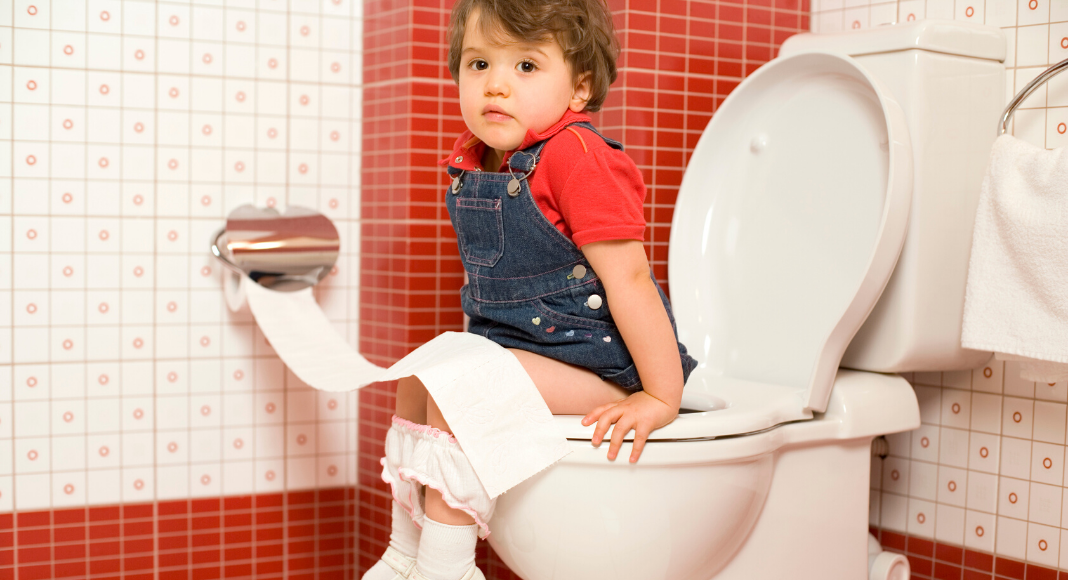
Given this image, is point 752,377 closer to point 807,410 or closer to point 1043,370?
point 807,410

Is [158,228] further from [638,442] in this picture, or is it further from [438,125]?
[638,442]

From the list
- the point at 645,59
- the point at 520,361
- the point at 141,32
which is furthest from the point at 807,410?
the point at 141,32

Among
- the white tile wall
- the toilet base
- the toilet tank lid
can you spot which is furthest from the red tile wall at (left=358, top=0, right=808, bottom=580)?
the toilet base

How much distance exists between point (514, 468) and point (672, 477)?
17 centimetres

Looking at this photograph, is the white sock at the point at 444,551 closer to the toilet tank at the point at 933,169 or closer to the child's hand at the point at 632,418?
the child's hand at the point at 632,418

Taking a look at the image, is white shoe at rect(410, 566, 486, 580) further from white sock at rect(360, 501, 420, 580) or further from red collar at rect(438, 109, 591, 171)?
red collar at rect(438, 109, 591, 171)

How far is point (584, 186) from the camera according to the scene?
0.93 meters

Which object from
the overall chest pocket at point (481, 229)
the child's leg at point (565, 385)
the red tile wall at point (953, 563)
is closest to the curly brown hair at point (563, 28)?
the overall chest pocket at point (481, 229)

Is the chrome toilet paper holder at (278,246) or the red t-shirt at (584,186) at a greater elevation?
the red t-shirt at (584,186)

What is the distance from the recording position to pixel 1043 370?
1146mm

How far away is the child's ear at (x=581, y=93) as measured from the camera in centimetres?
102

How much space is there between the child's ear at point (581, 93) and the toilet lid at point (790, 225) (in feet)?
1.15

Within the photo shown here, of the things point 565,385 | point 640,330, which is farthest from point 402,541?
point 640,330

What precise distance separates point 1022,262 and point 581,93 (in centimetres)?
60
